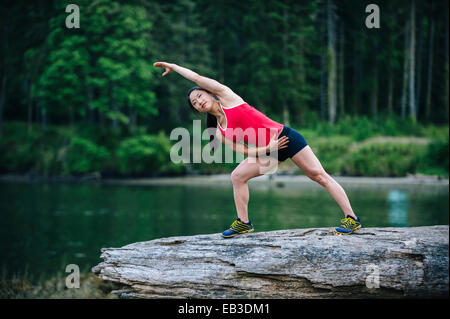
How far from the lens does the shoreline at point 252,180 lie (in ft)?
63.6

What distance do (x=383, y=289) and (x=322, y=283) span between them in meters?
0.68


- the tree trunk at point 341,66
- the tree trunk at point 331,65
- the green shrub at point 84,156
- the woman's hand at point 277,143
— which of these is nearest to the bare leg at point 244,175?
the woman's hand at point 277,143

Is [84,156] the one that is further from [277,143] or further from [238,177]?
[277,143]

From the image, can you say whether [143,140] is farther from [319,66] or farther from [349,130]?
[319,66]

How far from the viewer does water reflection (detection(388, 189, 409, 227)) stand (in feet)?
39.7

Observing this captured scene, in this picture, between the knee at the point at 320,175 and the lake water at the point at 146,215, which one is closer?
the knee at the point at 320,175

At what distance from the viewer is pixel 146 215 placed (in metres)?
15.4

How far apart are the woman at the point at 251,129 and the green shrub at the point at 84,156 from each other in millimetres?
22300

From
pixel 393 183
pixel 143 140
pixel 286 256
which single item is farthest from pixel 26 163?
pixel 286 256

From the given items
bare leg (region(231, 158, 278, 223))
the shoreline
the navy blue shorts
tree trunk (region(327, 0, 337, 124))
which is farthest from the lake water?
tree trunk (region(327, 0, 337, 124))

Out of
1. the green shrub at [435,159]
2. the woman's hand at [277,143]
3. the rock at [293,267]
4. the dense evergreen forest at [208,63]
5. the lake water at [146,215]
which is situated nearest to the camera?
the rock at [293,267]

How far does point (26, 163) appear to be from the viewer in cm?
2834

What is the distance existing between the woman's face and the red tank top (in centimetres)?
15

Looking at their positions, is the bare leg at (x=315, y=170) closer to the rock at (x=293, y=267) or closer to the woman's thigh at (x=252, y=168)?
the woman's thigh at (x=252, y=168)
